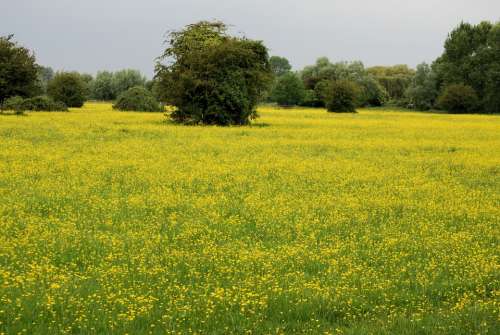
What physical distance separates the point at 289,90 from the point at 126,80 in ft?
103

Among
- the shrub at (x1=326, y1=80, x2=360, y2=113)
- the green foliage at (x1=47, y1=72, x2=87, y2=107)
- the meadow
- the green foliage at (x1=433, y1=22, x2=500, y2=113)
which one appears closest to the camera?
the meadow

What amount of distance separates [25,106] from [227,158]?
3669cm

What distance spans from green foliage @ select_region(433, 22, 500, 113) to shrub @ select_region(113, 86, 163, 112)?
50.9 meters

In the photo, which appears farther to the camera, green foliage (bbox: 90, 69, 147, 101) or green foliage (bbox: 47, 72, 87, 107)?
green foliage (bbox: 90, 69, 147, 101)

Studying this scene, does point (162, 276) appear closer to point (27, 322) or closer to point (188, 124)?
point (27, 322)

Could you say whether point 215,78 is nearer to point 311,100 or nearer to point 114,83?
point 311,100

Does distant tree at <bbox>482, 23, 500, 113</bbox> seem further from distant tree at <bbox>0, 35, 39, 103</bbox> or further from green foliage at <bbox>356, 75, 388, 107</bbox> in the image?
distant tree at <bbox>0, 35, 39, 103</bbox>

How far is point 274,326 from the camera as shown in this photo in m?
7.26

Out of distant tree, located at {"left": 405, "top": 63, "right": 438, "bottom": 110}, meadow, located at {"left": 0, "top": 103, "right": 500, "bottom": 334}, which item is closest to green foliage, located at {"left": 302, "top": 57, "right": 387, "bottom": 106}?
distant tree, located at {"left": 405, "top": 63, "right": 438, "bottom": 110}

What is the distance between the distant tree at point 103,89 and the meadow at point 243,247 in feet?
310

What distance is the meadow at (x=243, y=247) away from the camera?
7492mm

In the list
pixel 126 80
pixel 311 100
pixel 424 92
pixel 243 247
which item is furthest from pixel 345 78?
pixel 243 247

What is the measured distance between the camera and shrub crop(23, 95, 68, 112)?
54.4 metres

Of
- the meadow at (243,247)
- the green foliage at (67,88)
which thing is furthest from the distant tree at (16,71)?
the meadow at (243,247)
